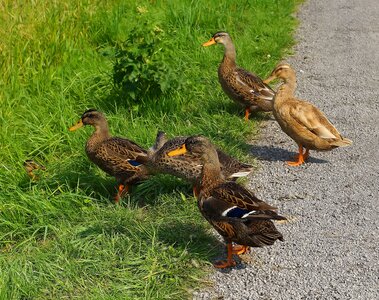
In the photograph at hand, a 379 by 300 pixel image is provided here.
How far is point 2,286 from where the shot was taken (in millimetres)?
4750

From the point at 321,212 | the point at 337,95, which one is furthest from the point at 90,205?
the point at 337,95

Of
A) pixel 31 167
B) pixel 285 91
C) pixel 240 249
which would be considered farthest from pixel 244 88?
pixel 240 249

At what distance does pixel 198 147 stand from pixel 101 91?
120 inches

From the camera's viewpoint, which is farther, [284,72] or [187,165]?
[284,72]

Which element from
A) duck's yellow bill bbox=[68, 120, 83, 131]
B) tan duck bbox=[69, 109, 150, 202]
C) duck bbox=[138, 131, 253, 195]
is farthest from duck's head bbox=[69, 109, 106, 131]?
duck bbox=[138, 131, 253, 195]

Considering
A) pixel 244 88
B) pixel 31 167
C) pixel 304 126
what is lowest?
pixel 31 167

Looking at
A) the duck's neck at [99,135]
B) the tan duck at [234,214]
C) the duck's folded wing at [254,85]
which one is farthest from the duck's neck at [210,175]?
the duck's folded wing at [254,85]

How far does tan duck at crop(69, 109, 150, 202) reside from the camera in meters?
6.37

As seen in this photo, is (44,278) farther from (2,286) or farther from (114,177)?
(114,177)

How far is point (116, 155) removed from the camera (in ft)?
21.1

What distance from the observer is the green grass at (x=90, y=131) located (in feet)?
16.5

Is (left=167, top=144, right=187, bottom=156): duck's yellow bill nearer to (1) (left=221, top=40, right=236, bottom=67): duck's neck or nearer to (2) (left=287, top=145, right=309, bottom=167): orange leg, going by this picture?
(2) (left=287, top=145, right=309, bottom=167): orange leg

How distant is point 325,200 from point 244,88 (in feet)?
7.39

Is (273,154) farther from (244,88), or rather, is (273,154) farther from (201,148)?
(201,148)
